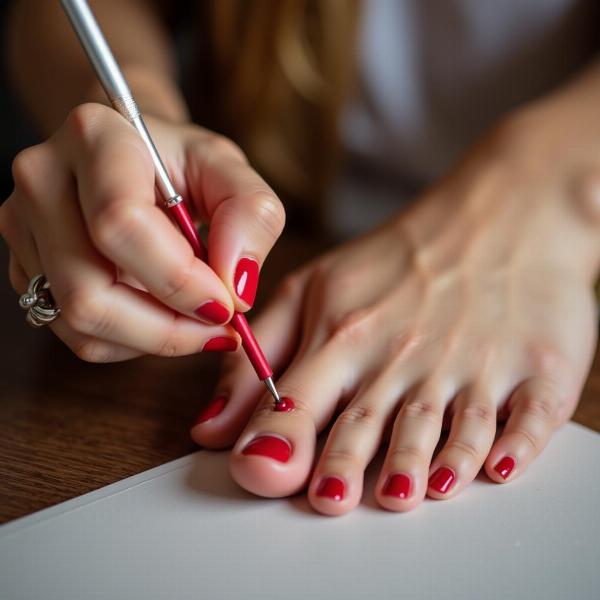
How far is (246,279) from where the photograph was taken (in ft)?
1.54

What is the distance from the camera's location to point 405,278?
0.63 metres

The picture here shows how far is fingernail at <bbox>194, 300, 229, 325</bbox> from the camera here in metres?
0.45

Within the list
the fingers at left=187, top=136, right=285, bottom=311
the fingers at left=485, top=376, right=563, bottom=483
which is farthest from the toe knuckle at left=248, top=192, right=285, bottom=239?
the fingers at left=485, top=376, right=563, bottom=483

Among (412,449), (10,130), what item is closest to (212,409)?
(412,449)

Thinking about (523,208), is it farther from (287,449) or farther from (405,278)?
(287,449)

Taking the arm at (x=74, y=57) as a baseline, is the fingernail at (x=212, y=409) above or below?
below

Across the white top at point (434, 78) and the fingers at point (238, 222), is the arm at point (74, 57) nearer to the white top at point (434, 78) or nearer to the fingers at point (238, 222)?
the fingers at point (238, 222)

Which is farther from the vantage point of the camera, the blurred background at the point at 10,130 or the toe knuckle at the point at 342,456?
the blurred background at the point at 10,130

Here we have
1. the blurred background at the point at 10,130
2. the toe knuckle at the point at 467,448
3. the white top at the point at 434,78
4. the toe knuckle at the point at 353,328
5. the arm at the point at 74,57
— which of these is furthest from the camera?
the blurred background at the point at 10,130

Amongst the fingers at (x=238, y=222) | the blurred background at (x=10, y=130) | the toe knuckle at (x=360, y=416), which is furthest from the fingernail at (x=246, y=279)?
the blurred background at (x=10, y=130)

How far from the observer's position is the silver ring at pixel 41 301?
0.49 m

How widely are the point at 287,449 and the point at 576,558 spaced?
181 mm

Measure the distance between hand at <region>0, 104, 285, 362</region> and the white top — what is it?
1.89ft

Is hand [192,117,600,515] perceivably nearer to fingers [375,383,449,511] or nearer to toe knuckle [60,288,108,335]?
fingers [375,383,449,511]
